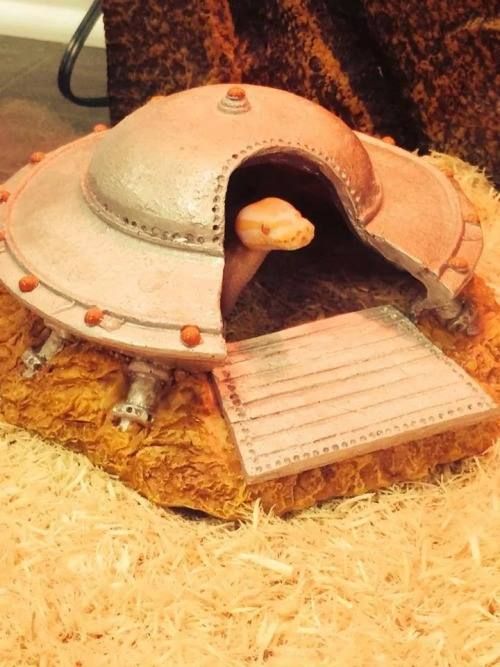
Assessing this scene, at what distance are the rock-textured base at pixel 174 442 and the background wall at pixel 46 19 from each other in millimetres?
2785

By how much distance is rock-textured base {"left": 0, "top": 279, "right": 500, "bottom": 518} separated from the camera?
188 centimetres

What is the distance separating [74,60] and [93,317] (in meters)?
2.38

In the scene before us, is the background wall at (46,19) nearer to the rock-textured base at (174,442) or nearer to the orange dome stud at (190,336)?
the rock-textured base at (174,442)

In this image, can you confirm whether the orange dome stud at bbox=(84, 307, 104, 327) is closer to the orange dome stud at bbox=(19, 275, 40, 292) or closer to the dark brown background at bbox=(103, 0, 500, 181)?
the orange dome stud at bbox=(19, 275, 40, 292)

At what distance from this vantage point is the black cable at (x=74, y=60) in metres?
3.70

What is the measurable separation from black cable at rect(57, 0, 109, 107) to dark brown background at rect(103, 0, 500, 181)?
71 centimetres

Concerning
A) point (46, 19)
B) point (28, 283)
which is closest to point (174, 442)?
point (28, 283)

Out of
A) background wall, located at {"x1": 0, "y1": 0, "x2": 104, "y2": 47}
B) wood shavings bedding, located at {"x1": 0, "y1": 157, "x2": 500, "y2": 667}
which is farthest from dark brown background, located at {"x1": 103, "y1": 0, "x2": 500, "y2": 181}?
background wall, located at {"x1": 0, "y1": 0, "x2": 104, "y2": 47}

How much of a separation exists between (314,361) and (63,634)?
2.67 feet

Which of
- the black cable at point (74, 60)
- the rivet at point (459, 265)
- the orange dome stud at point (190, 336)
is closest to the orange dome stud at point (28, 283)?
the orange dome stud at point (190, 336)

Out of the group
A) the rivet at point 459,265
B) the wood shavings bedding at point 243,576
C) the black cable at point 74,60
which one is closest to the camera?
the wood shavings bedding at point 243,576

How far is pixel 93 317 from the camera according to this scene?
177 cm

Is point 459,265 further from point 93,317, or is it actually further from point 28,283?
point 28,283

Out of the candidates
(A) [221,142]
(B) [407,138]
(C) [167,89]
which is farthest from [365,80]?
(A) [221,142]
